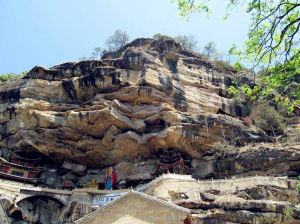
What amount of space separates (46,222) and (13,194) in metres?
4.64

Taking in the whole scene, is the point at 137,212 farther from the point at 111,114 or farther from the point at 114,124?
the point at 114,124

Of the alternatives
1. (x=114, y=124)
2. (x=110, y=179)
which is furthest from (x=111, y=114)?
(x=110, y=179)

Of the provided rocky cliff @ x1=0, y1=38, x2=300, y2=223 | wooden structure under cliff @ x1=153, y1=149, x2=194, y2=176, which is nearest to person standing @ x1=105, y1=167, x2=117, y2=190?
rocky cliff @ x1=0, y1=38, x2=300, y2=223

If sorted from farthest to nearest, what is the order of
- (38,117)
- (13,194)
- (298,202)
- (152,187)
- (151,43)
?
(151,43) → (38,117) → (13,194) → (152,187) → (298,202)

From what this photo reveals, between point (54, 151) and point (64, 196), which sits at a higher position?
point (54, 151)

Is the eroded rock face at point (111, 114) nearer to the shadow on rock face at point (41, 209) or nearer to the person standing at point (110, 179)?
the person standing at point (110, 179)

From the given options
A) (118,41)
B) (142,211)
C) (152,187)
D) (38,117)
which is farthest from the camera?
(118,41)

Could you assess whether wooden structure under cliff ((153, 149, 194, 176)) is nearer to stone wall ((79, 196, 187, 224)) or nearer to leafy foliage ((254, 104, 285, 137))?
leafy foliage ((254, 104, 285, 137))

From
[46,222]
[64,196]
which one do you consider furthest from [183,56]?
[46,222]

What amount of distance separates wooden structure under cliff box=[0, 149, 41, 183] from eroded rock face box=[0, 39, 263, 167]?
135cm

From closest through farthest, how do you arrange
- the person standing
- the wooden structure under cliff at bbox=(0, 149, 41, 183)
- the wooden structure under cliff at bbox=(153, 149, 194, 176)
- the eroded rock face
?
the wooden structure under cliff at bbox=(153, 149, 194, 176), the person standing, the eroded rock face, the wooden structure under cliff at bbox=(0, 149, 41, 183)

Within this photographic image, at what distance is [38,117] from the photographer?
114 feet

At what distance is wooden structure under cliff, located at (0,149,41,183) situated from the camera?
34.7 m

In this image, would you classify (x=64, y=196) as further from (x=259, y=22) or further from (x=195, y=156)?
(x=259, y=22)
